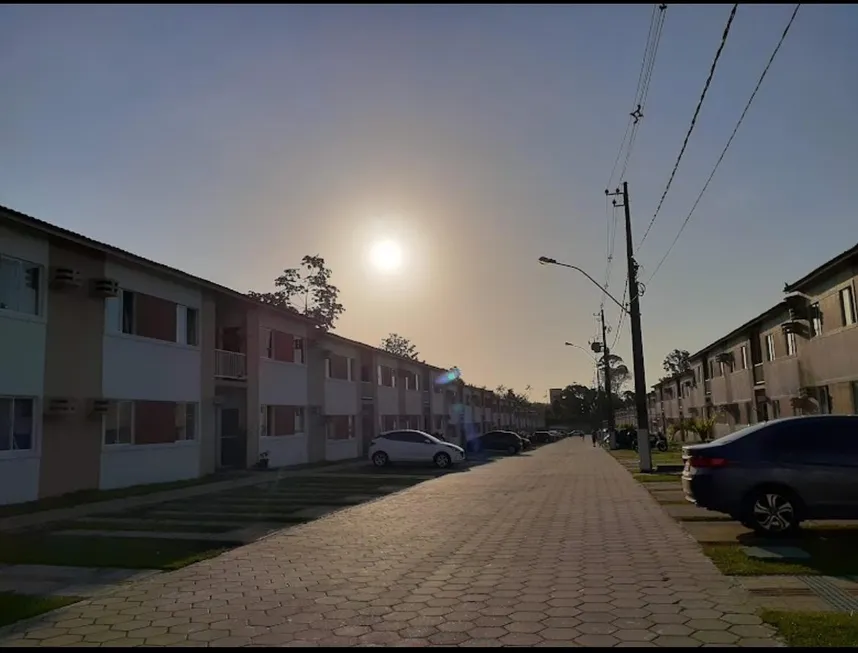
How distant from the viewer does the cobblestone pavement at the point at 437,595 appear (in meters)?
5.95

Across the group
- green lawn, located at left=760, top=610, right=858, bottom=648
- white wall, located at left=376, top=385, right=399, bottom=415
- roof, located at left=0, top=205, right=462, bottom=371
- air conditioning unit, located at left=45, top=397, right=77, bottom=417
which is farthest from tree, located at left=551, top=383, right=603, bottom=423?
green lawn, located at left=760, top=610, right=858, bottom=648

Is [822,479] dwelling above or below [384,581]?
above

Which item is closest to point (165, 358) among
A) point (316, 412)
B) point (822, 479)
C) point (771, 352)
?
point (316, 412)

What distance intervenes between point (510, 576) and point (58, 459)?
13346 millimetres

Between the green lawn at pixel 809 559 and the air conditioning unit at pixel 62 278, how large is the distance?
15100 millimetres

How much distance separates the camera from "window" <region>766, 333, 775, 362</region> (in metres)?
32.8

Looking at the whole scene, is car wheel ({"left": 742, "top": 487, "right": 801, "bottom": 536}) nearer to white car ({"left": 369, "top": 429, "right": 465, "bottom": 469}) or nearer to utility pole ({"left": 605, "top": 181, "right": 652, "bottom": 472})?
utility pole ({"left": 605, "top": 181, "right": 652, "bottom": 472})

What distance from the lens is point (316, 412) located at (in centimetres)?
3438

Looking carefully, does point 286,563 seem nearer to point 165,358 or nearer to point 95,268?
point 95,268

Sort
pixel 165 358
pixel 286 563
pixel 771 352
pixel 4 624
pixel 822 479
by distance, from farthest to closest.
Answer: pixel 771 352, pixel 165 358, pixel 822 479, pixel 286 563, pixel 4 624

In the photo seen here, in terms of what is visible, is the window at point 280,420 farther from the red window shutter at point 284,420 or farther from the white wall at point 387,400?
the white wall at point 387,400

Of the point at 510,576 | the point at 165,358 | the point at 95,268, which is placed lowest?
the point at 510,576

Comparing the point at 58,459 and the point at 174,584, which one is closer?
the point at 174,584

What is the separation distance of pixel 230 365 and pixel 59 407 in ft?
32.0
